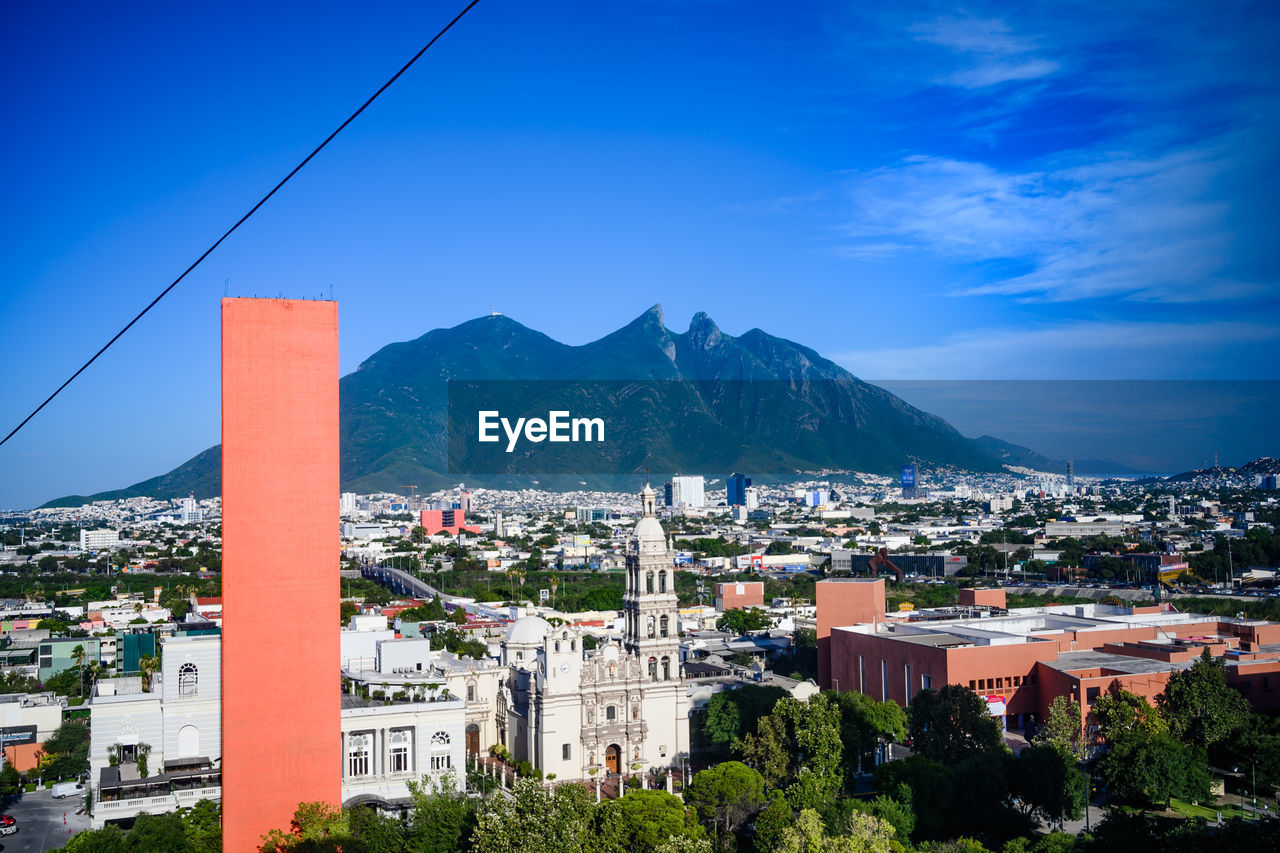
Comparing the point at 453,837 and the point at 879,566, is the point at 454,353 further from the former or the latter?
the point at 453,837

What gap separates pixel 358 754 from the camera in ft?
61.7

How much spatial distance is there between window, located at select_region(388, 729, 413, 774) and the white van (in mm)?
7979

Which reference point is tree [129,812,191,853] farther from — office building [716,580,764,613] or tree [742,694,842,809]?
office building [716,580,764,613]

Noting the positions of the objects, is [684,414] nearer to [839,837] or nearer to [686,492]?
[686,492]

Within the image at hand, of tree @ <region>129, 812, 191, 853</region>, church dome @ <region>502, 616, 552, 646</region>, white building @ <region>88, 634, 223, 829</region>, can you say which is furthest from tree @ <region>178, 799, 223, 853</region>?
church dome @ <region>502, 616, 552, 646</region>

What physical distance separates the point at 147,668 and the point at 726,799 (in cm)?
1529

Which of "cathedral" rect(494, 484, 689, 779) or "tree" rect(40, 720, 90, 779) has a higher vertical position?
"cathedral" rect(494, 484, 689, 779)

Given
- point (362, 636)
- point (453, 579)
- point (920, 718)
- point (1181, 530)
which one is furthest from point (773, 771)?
point (1181, 530)

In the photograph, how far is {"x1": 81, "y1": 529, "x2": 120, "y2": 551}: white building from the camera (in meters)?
83.9

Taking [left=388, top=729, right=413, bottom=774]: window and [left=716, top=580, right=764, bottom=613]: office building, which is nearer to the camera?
[left=388, top=729, right=413, bottom=774]: window

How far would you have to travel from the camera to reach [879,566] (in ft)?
193

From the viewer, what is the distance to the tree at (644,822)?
15.3 meters

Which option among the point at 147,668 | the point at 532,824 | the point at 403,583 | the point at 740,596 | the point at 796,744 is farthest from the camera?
the point at 403,583

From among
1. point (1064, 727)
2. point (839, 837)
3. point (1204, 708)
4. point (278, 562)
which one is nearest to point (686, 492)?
point (1064, 727)
